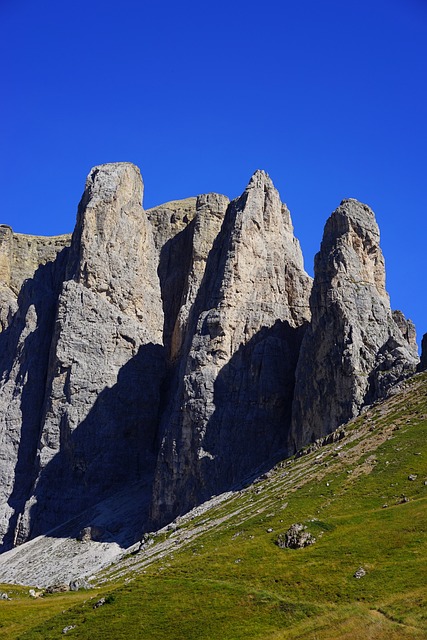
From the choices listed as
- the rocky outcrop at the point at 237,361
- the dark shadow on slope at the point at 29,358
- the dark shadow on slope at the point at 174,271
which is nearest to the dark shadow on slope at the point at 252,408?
the rocky outcrop at the point at 237,361

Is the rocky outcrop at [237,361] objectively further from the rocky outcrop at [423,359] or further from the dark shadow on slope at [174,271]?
the dark shadow on slope at [174,271]

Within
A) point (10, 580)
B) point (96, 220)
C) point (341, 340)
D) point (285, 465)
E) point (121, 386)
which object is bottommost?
point (10, 580)

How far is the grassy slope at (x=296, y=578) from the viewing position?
4438 cm

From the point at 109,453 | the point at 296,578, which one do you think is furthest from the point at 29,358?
the point at 296,578

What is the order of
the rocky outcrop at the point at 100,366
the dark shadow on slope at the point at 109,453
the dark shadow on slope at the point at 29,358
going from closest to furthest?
the dark shadow on slope at the point at 109,453 → the rocky outcrop at the point at 100,366 → the dark shadow on slope at the point at 29,358

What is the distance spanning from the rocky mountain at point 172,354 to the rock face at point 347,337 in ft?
0.56

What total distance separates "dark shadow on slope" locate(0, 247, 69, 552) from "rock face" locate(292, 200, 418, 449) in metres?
45.6

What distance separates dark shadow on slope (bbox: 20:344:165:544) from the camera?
381 ft

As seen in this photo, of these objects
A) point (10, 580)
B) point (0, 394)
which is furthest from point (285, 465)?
point (0, 394)

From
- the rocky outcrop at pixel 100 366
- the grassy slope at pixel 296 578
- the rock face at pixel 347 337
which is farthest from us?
the rocky outcrop at pixel 100 366

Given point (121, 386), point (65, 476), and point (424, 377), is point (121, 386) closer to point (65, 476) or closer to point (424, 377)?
point (65, 476)

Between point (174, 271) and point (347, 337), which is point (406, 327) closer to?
point (347, 337)

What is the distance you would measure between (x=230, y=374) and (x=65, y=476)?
91.4 feet

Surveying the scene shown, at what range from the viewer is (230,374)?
109 meters
